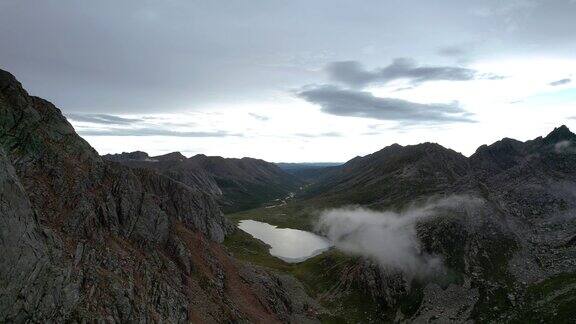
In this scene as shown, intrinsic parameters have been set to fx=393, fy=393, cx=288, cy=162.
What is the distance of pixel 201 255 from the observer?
97812mm

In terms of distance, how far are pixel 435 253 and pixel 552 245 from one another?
1479 inches

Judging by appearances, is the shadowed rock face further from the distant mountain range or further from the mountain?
the mountain

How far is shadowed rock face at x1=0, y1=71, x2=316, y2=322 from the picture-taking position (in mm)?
49281

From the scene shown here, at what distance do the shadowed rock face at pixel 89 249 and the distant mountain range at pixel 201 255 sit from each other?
0.23 meters

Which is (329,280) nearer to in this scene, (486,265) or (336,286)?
(336,286)

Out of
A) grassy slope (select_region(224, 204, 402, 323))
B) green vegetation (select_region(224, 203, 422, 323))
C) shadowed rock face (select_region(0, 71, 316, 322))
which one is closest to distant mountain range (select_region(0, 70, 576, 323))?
shadowed rock face (select_region(0, 71, 316, 322))

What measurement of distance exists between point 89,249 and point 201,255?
123ft

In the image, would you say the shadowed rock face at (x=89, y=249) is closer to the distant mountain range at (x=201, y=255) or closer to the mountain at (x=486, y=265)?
the distant mountain range at (x=201, y=255)

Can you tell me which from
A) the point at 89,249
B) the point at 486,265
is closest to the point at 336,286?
the point at 486,265

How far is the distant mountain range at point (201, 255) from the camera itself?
173 ft

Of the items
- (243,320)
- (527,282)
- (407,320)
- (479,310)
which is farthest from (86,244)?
(527,282)

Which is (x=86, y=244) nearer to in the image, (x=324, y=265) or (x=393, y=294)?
(x=393, y=294)

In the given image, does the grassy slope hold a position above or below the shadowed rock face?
below

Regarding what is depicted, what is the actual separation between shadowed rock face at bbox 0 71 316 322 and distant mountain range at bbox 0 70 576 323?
0.75 feet
